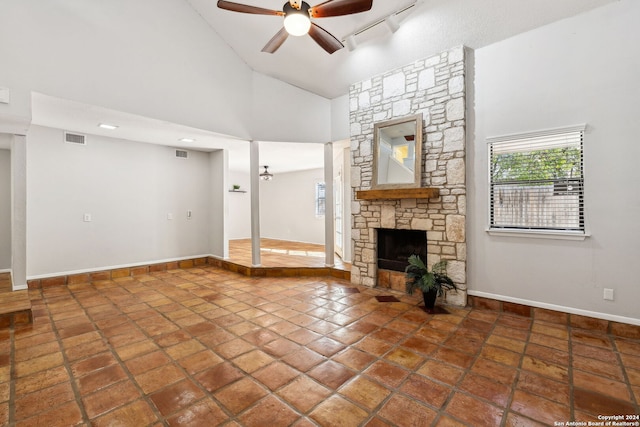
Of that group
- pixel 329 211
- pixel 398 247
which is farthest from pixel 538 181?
pixel 329 211

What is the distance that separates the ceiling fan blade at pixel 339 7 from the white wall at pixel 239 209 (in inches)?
284

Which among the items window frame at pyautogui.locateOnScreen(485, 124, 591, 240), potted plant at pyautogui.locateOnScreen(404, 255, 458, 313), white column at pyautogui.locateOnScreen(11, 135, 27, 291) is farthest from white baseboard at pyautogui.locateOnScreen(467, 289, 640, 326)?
white column at pyautogui.locateOnScreen(11, 135, 27, 291)

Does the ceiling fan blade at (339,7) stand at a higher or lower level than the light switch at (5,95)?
higher

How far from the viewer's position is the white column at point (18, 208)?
140 inches

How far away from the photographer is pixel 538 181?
3074 mm

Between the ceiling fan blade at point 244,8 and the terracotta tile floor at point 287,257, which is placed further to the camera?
the terracotta tile floor at point 287,257

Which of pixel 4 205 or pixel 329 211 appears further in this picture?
pixel 329 211

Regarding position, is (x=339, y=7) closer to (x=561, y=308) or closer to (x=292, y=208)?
(x=561, y=308)

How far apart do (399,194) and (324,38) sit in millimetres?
2088

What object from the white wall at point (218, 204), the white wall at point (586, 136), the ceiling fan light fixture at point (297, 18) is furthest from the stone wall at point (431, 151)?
the white wall at point (218, 204)

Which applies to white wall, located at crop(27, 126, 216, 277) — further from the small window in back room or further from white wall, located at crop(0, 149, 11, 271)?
the small window in back room

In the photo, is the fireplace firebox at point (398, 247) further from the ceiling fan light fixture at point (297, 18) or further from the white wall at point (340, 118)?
the ceiling fan light fixture at point (297, 18)

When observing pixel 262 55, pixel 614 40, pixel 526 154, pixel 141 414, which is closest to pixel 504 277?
pixel 526 154

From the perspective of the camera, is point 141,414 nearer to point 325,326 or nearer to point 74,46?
point 325,326
